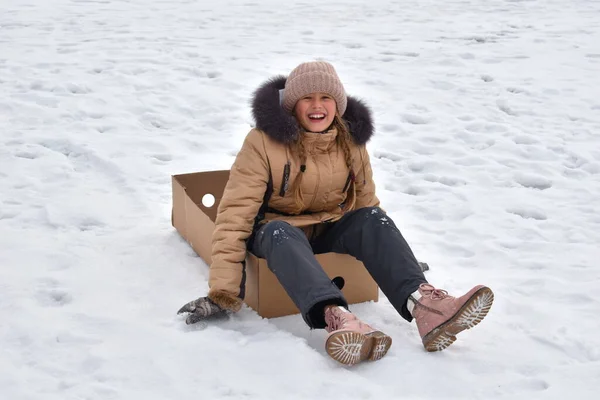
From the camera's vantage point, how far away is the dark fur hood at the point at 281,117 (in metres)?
2.70

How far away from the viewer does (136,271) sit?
305 cm

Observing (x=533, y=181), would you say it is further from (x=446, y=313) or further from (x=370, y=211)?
(x=446, y=313)

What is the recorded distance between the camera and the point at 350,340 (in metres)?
2.29

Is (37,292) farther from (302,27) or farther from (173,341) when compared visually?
(302,27)

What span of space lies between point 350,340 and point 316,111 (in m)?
0.86

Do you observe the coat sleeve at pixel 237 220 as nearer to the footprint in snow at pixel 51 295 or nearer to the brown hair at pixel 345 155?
the brown hair at pixel 345 155

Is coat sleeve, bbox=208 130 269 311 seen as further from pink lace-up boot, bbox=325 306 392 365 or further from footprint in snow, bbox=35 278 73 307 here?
footprint in snow, bbox=35 278 73 307

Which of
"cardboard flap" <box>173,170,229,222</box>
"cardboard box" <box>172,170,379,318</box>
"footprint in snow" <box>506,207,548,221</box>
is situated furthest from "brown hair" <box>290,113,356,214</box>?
"footprint in snow" <box>506,207,548,221</box>

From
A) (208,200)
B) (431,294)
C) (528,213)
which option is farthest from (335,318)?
(528,213)

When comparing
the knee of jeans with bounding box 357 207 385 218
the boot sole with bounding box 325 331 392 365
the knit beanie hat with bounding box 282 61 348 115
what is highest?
the knit beanie hat with bounding box 282 61 348 115

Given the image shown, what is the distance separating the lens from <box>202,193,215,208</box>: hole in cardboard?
3.48 meters

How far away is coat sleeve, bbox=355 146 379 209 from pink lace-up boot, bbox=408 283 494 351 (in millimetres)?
525

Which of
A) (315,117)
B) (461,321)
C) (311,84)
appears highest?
(311,84)

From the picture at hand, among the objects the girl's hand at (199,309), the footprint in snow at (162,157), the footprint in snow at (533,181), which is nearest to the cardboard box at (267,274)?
the girl's hand at (199,309)
